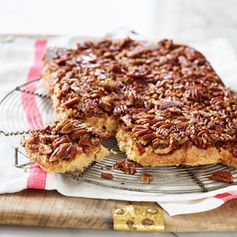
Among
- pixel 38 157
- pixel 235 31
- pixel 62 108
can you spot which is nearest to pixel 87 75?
pixel 62 108

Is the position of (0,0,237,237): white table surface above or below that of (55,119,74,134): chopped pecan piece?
below

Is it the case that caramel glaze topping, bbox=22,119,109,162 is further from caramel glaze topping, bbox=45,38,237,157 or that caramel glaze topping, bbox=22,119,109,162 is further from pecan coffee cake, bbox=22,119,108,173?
caramel glaze topping, bbox=45,38,237,157

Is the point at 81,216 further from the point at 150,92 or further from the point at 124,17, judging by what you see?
the point at 124,17

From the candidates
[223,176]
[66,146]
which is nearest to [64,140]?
[66,146]

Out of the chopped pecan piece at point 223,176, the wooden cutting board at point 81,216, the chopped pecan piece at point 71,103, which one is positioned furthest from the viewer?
the chopped pecan piece at point 71,103

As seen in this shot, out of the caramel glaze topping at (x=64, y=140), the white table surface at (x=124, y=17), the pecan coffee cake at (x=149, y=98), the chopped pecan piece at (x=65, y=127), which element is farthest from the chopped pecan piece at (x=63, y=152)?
the white table surface at (x=124, y=17)

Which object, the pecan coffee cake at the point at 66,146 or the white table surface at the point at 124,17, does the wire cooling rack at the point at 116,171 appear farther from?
the white table surface at the point at 124,17

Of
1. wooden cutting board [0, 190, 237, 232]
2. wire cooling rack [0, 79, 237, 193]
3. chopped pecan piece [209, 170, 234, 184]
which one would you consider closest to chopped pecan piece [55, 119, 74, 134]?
wire cooling rack [0, 79, 237, 193]
